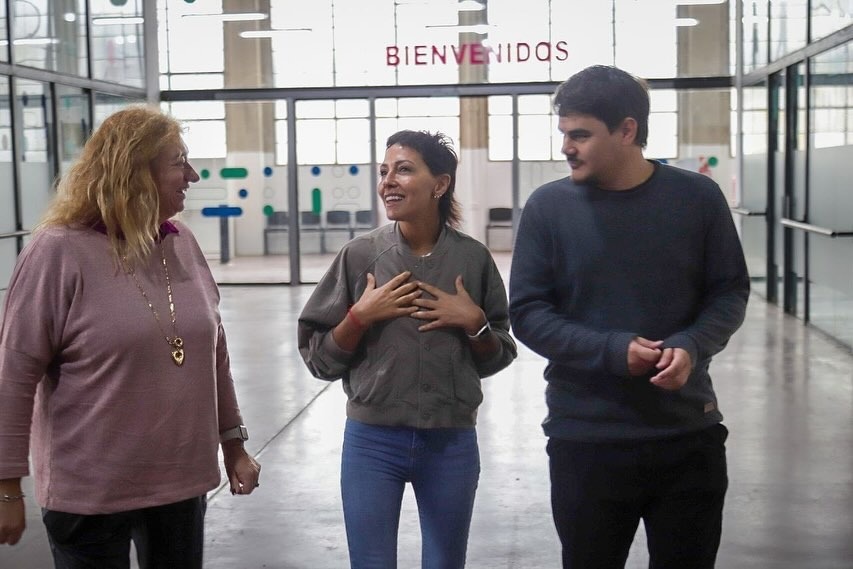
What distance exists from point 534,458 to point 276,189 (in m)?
9.96

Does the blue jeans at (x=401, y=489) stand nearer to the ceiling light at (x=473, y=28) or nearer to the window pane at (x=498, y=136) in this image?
the ceiling light at (x=473, y=28)

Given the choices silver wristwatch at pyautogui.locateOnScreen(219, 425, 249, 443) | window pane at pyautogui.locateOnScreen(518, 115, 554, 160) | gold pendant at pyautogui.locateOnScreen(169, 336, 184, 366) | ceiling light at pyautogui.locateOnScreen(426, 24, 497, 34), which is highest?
ceiling light at pyautogui.locateOnScreen(426, 24, 497, 34)

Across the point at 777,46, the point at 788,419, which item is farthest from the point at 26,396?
the point at 777,46

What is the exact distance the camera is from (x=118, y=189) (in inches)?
93.0

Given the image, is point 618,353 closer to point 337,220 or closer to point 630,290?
point 630,290

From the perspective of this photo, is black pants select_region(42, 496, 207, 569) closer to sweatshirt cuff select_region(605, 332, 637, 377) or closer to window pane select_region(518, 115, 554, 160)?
sweatshirt cuff select_region(605, 332, 637, 377)

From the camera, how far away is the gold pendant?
2.42 m

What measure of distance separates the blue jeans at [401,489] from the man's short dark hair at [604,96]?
0.88m

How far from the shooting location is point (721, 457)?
2.51 meters

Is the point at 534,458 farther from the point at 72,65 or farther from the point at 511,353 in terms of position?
the point at 72,65

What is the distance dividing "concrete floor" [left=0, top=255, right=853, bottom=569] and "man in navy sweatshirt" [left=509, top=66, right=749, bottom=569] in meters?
1.80

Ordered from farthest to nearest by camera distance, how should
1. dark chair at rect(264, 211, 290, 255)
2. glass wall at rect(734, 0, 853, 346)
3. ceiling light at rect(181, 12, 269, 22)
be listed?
1. dark chair at rect(264, 211, 290, 255)
2. ceiling light at rect(181, 12, 269, 22)
3. glass wall at rect(734, 0, 853, 346)

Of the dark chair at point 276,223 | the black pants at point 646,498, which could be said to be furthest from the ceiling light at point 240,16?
the black pants at point 646,498

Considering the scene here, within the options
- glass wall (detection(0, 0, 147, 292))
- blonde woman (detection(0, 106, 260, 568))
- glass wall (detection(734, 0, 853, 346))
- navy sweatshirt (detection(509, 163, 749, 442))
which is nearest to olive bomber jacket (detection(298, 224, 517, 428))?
navy sweatshirt (detection(509, 163, 749, 442))
